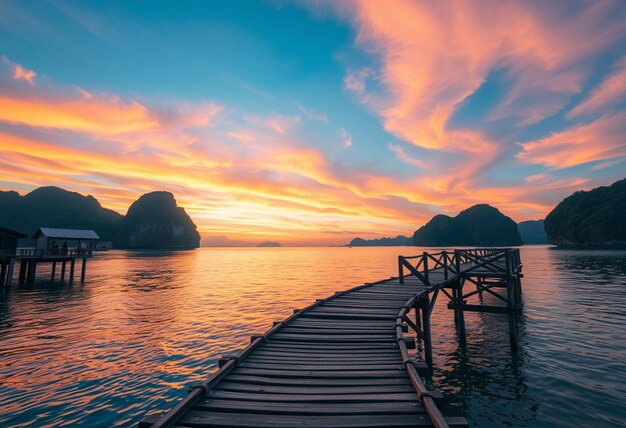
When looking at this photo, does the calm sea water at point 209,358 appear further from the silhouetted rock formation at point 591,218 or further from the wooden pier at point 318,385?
the silhouetted rock formation at point 591,218

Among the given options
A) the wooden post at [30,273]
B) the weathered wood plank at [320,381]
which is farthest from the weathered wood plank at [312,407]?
the wooden post at [30,273]

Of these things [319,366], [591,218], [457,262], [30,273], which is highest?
[591,218]

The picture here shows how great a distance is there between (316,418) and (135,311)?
2233 centimetres

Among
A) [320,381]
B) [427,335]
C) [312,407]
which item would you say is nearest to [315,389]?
[320,381]

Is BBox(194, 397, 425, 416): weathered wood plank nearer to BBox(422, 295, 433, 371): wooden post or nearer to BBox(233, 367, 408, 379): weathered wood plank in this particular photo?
BBox(233, 367, 408, 379): weathered wood plank

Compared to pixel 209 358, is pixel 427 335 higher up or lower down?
higher up

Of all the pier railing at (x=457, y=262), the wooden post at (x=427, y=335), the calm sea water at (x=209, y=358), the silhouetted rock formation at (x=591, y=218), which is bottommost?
the calm sea water at (x=209, y=358)

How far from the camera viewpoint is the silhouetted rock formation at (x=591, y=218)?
12362cm

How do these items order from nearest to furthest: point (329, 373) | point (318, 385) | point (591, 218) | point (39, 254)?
point (318, 385), point (329, 373), point (39, 254), point (591, 218)

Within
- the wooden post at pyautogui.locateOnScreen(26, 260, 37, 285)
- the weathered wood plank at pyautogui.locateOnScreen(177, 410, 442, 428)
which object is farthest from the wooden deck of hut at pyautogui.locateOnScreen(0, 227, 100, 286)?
the weathered wood plank at pyautogui.locateOnScreen(177, 410, 442, 428)

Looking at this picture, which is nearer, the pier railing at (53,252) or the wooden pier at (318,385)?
the wooden pier at (318,385)

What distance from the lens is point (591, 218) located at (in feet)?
433

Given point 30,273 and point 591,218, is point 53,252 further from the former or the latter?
point 591,218

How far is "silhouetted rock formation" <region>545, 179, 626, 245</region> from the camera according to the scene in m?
124
